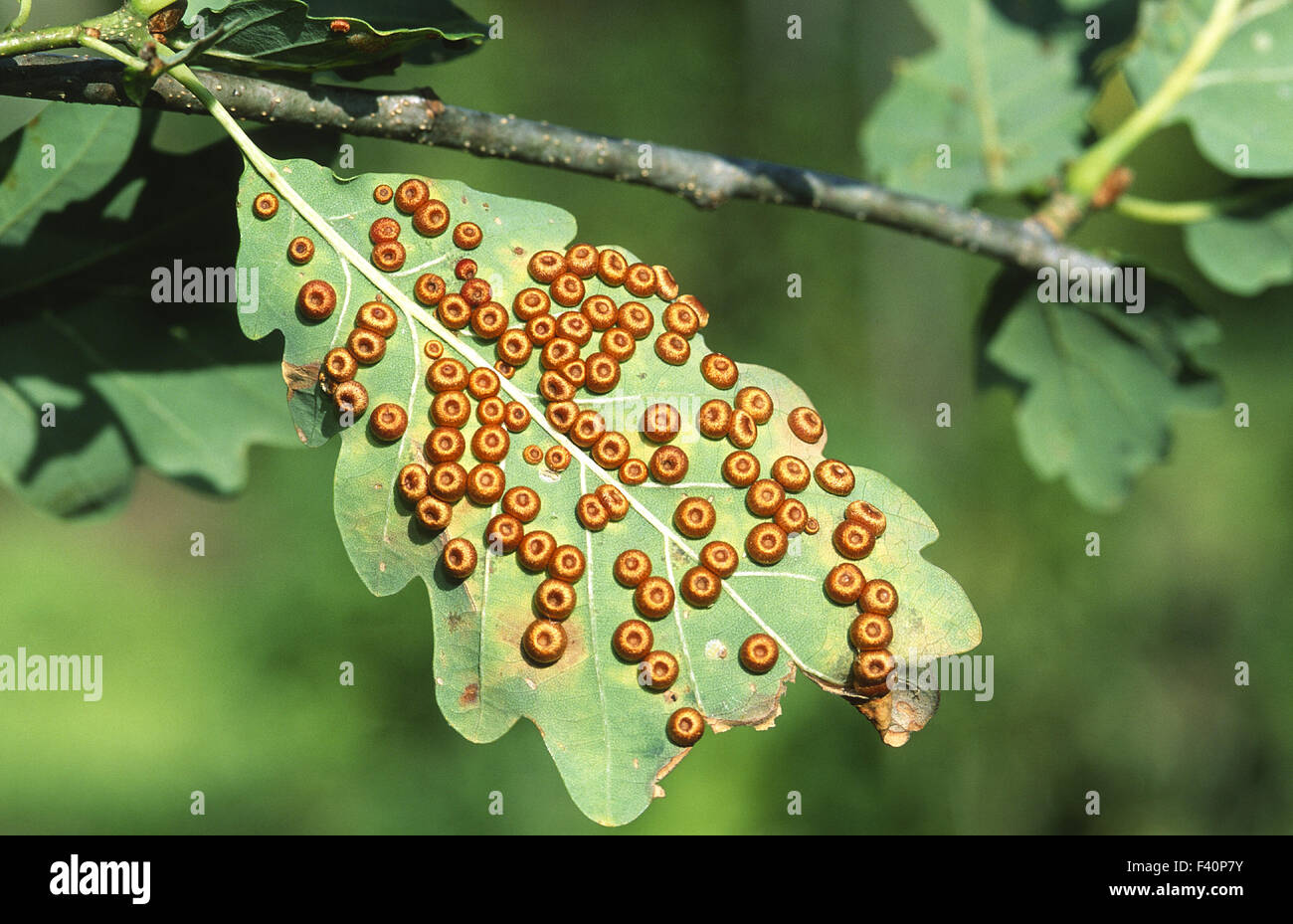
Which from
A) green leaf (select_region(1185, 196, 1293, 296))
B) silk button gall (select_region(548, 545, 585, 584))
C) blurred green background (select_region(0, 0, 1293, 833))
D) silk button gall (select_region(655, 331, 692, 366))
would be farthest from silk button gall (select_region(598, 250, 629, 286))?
blurred green background (select_region(0, 0, 1293, 833))

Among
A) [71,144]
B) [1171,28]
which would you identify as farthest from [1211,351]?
[71,144]

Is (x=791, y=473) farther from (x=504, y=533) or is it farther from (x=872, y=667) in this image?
(x=504, y=533)

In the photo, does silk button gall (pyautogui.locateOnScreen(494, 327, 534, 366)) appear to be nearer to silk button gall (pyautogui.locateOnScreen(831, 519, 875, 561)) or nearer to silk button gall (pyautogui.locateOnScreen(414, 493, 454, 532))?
silk button gall (pyautogui.locateOnScreen(414, 493, 454, 532))

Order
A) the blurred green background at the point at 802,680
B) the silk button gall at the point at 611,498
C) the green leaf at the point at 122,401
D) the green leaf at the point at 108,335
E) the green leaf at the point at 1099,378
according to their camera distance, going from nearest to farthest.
Answer: the silk button gall at the point at 611,498 → the green leaf at the point at 108,335 → the green leaf at the point at 122,401 → the green leaf at the point at 1099,378 → the blurred green background at the point at 802,680

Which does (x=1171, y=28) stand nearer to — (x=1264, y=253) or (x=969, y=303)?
(x=1264, y=253)

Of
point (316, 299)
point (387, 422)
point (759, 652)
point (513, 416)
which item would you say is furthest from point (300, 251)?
point (759, 652)

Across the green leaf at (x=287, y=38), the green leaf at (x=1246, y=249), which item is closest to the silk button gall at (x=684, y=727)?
the green leaf at (x=287, y=38)

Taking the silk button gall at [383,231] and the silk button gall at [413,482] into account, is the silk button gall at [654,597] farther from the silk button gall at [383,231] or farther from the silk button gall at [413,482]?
the silk button gall at [383,231]
